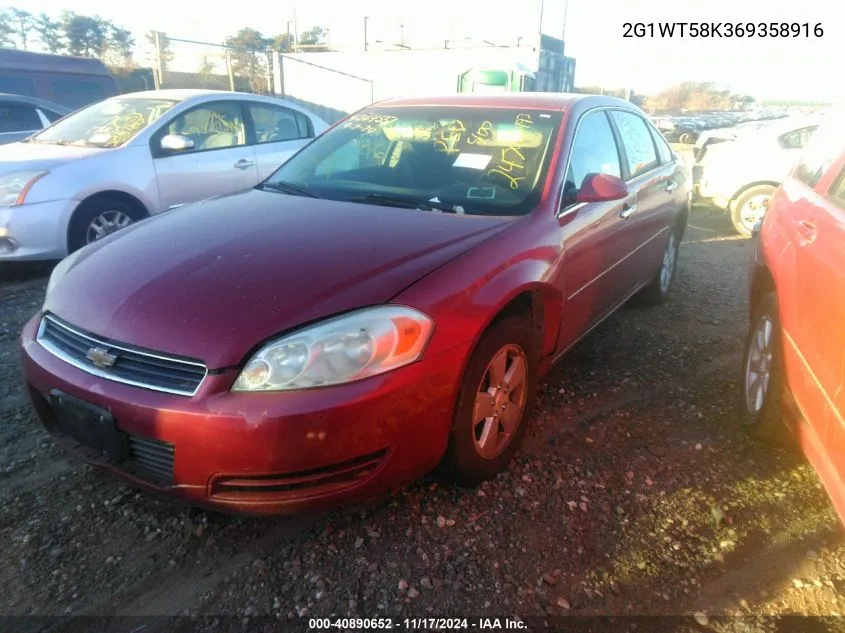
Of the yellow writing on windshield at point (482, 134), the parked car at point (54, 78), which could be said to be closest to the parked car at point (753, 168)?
the yellow writing on windshield at point (482, 134)

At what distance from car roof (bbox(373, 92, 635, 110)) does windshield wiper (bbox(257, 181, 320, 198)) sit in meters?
0.87

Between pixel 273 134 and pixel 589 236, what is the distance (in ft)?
14.8

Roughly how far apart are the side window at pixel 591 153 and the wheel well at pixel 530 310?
1.73 feet

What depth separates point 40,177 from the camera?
4918mm

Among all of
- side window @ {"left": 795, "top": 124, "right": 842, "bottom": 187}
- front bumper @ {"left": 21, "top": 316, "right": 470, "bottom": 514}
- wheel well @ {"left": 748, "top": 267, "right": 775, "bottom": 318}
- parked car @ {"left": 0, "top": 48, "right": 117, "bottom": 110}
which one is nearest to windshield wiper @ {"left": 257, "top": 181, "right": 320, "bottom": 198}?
front bumper @ {"left": 21, "top": 316, "right": 470, "bottom": 514}

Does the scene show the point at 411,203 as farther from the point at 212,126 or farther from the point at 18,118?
the point at 18,118

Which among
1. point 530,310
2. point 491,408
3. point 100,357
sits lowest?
point 491,408

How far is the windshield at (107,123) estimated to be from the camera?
564 cm

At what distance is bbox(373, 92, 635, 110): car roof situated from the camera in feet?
11.1

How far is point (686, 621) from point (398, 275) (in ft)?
4.82

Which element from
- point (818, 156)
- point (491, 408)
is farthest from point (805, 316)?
point (491, 408)

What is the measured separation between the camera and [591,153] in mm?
3387

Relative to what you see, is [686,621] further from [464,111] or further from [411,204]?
[464,111]

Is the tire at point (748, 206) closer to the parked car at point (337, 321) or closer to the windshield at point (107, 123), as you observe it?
the parked car at point (337, 321)
